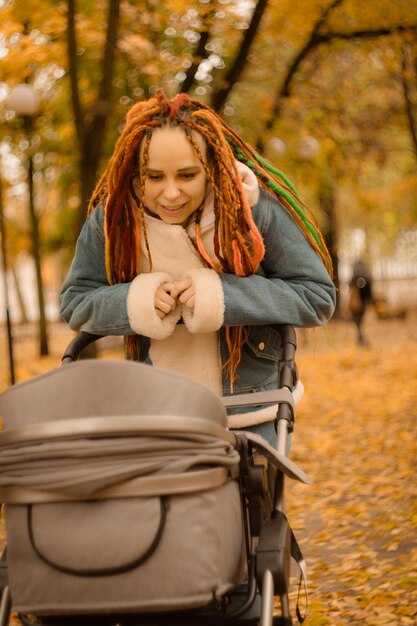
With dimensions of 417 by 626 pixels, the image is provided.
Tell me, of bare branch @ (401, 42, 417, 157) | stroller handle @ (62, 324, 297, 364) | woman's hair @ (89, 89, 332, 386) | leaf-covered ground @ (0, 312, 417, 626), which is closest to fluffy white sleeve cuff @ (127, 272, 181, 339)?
woman's hair @ (89, 89, 332, 386)

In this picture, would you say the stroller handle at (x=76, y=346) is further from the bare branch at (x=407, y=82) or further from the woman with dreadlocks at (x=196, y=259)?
the bare branch at (x=407, y=82)

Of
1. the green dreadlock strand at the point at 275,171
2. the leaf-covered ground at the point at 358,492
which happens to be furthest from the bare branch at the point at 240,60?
the green dreadlock strand at the point at 275,171

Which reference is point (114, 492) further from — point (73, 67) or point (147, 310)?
point (73, 67)

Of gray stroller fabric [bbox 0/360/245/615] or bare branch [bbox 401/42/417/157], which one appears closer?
gray stroller fabric [bbox 0/360/245/615]

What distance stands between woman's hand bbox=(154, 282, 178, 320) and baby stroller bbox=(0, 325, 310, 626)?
25.0 inches

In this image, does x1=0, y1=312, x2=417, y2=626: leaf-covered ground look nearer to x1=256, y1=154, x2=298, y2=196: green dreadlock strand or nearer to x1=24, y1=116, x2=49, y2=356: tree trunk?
x1=256, y1=154, x2=298, y2=196: green dreadlock strand

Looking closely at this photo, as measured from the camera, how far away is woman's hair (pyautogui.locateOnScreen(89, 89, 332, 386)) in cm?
296

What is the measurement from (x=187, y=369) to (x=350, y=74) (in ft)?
40.6

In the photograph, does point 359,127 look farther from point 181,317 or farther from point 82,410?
point 82,410

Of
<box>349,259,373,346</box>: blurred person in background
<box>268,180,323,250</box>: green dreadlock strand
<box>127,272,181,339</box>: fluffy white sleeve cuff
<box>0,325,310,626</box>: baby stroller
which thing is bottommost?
<box>349,259,373,346</box>: blurred person in background

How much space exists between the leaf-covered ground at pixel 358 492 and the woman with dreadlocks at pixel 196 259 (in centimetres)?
36

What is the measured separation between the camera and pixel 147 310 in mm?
2885

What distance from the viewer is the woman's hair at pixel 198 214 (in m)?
2.96

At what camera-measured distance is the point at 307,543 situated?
5590 millimetres
